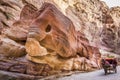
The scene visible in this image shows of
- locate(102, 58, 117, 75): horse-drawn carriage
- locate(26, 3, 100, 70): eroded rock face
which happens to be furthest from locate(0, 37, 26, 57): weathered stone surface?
locate(102, 58, 117, 75): horse-drawn carriage

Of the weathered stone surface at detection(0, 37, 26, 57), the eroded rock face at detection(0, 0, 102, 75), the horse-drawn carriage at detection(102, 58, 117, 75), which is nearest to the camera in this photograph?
the horse-drawn carriage at detection(102, 58, 117, 75)

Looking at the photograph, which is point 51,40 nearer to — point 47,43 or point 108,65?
point 47,43

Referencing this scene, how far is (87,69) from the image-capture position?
33.5 metres

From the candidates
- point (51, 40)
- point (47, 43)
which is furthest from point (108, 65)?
point (47, 43)

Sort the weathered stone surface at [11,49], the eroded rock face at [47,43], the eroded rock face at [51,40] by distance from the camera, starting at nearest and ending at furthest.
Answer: the eroded rock face at [47,43] < the eroded rock face at [51,40] < the weathered stone surface at [11,49]

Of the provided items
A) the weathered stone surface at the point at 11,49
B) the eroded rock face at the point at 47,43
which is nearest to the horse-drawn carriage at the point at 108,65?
the eroded rock face at the point at 47,43

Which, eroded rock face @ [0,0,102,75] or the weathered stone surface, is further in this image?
the weathered stone surface

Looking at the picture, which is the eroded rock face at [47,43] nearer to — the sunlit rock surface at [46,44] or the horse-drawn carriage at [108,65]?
the sunlit rock surface at [46,44]

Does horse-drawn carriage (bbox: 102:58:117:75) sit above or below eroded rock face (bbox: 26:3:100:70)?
below

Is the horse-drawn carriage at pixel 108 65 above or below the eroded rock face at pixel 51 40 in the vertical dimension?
below

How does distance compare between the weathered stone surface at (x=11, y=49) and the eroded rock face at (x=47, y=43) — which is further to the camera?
the weathered stone surface at (x=11, y=49)

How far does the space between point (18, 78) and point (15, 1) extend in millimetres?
24954

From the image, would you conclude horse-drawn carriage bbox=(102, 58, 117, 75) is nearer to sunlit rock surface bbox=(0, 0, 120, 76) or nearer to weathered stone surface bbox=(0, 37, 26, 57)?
sunlit rock surface bbox=(0, 0, 120, 76)

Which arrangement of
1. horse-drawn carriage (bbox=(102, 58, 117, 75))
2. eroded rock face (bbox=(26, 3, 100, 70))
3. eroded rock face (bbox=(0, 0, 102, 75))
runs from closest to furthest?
horse-drawn carriage (bbox=(102, 58, 117, 75))
eroded rock face (bbox=(0, 0, 102, 75))
eroded rock face (bbox=(26, 3, 100, 70))
